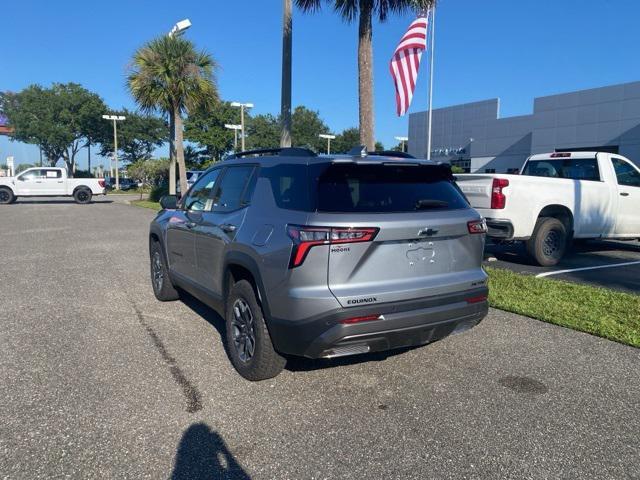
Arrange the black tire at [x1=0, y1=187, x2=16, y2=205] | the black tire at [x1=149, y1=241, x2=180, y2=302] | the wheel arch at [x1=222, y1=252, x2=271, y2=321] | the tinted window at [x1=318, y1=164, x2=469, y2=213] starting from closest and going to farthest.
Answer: the tinted window at [x1=318, y1=164, x2=469, y2=213]
the wheel arch at [x1=222, y1=252, x2=271, y2=321]
the black tire at [x1=149, y1=241, x2=180, y2=302]
the black tire at [x1=0, y1=187, x2=16, y2=205]

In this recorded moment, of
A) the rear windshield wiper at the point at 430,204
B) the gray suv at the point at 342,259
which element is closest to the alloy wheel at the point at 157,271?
the gray suv at the point at 342,259

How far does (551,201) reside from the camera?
8.07 m

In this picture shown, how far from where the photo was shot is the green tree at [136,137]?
62.3 m

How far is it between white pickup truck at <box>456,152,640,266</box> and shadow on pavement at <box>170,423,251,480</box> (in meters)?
5.93

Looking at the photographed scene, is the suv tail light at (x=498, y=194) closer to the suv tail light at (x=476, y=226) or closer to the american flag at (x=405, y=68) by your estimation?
the suv tail light at (x=476, y=226)

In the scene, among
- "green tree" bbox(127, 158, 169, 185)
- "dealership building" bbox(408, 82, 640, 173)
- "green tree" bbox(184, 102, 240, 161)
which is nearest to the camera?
"dealership building" bbox(408, 82, 640, 173)

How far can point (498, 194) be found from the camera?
7629 millimetres

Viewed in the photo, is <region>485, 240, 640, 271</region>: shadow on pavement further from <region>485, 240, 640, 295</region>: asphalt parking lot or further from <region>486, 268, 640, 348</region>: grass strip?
<region>486, 268, 640, 348</region>: grass strip

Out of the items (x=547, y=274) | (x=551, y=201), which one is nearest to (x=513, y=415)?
(x=547, y=274)

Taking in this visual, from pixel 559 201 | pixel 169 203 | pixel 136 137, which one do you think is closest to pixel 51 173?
pixel 169 203

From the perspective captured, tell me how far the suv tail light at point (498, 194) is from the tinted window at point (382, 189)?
4.13 m

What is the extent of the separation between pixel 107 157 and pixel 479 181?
66.1 meters

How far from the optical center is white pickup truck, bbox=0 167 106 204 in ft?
87.0

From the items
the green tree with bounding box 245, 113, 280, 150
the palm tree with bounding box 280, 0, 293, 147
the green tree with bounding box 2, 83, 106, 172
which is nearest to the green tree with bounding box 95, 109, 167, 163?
the green tree with bounding box 2, 83, 106, 172
